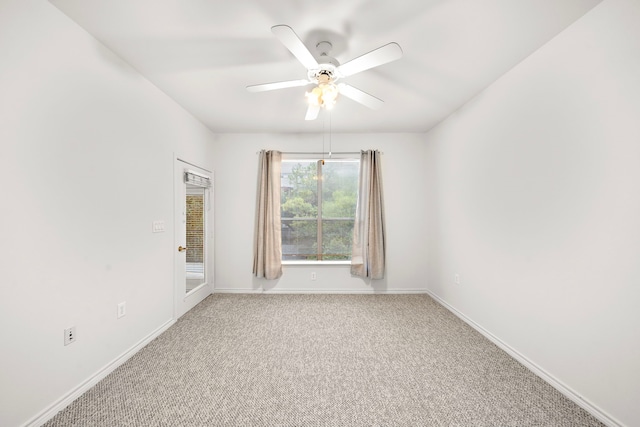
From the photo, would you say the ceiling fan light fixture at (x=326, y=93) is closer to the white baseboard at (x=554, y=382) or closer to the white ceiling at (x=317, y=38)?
the white ceiling at (x=317, y=38)

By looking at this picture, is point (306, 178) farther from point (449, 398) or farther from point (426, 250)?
point (449, 398)

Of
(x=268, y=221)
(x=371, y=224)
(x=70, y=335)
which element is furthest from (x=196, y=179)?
(x=371, y=224)

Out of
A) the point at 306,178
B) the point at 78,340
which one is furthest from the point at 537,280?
the point at 78,340

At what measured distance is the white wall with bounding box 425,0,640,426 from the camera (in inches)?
57.1

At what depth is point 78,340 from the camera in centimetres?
176

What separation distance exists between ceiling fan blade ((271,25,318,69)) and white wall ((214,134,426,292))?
2.29m

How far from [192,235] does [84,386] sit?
1869mm

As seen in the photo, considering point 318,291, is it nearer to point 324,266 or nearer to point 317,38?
point 324,266

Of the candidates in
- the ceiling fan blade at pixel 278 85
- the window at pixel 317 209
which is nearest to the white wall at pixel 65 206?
the ceiling fan blade at pixel 278 85

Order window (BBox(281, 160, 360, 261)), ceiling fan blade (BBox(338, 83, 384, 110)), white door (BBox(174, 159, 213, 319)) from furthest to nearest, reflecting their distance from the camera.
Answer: window (BBox(281, 160, 360, 261))
white door (BBox(174, 159, 213, 319))
ceiling fan blade (BBox(338, 83, 384, 110))

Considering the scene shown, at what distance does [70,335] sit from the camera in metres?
1.70

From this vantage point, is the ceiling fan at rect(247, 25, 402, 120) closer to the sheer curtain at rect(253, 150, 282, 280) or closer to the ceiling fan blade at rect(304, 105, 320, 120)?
the ceiling fan blade at rect(304, 105, 320, 120)

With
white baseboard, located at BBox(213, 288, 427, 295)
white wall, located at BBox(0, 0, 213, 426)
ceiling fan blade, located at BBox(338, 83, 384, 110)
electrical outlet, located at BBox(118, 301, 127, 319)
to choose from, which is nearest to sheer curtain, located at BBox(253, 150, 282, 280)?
white baseboard, located at BBox(213, 288, 427, 295)

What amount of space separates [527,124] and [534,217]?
2.45ft
